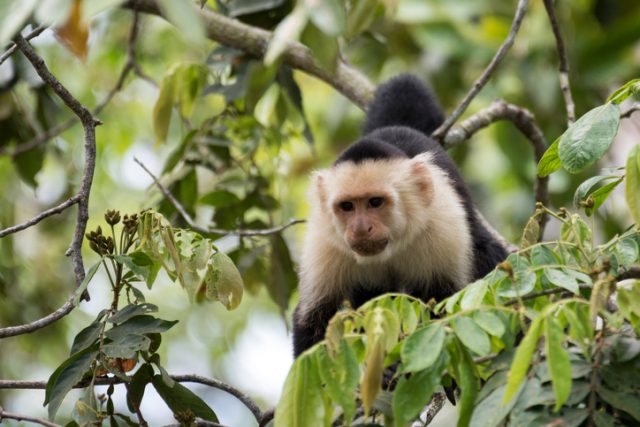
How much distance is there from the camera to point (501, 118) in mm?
3854

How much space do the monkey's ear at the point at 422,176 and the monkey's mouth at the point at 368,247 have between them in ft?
1.02

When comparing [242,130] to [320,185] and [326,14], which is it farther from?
[326,14]

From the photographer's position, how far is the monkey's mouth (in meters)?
2.98

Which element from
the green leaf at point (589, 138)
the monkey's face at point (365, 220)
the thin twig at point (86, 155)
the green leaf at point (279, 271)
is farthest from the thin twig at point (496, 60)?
the thin twig at point (86, 155)

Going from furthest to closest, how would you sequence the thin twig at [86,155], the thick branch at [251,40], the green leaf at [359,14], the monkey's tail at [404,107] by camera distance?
the monkey's tail at [404,107]
the thick branch at [251,40]
the green leaf at [359,14]
the thin twig at [86,155]

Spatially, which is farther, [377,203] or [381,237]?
[377,203]

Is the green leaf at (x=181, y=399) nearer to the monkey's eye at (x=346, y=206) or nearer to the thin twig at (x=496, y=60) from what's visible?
the monkey's eye at (x=346, y=206)

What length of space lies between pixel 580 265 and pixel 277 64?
5.82 ft

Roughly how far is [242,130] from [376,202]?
93cm

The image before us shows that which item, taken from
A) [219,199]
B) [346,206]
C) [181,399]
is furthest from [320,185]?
[181,399]

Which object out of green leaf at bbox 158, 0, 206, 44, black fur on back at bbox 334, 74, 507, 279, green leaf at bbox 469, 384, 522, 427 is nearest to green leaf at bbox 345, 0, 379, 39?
black fur on back at bbox 334, 74, 507, 279

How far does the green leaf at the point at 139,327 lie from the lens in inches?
79.6

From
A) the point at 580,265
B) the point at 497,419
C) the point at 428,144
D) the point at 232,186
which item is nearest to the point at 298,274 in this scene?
the point at 232,186

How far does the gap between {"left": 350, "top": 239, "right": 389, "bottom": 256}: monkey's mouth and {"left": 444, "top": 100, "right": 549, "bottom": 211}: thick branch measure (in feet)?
2.98
